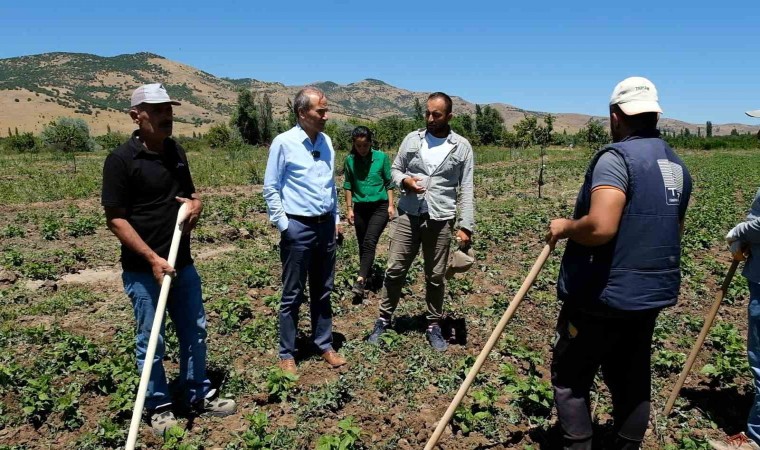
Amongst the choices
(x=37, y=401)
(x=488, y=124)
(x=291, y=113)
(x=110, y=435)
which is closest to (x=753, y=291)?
(x=110, y=435)

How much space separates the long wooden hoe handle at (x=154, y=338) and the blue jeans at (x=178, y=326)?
277 millimetres

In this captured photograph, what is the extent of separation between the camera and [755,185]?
19312 millimetres

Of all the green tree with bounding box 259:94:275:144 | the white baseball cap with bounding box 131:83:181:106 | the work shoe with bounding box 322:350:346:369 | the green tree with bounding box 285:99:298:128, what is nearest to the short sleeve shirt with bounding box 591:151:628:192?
the green tree with bounding box 285:99:298:128

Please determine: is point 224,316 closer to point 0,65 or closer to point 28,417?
point 28,417

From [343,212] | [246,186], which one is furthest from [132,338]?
[246,186]

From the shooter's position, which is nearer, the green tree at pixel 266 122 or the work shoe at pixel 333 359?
the work shoe at pixel 333 359

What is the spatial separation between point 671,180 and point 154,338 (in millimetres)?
2934

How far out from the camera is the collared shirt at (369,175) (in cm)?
625

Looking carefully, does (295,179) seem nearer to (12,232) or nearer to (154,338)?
(154,338)

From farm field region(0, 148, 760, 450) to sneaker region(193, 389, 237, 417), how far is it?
67 millimetres

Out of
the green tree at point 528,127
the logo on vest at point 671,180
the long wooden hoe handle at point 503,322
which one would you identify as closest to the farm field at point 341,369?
the long wooden hoe handle at point 503,322

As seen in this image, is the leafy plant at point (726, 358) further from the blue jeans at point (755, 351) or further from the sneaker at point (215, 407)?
the sneaker at point (215, 407)

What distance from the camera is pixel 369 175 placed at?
20.5ft

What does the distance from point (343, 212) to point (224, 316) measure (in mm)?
7455
